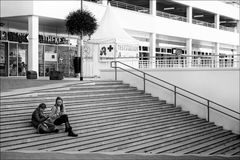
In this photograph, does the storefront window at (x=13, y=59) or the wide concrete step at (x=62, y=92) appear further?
the storefront window at (x=13, y=59)

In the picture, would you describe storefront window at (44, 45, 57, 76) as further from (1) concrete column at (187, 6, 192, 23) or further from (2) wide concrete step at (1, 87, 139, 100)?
(1) concrete column at (187, 6, 192, 23)

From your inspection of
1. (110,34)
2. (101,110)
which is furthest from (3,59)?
(101,110)

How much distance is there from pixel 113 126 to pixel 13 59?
52.1 feet

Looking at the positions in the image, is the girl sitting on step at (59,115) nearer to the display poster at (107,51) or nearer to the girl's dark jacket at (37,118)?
the girl's dark jacket at (37,118)

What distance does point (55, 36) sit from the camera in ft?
98.9

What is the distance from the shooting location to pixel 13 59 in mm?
27938

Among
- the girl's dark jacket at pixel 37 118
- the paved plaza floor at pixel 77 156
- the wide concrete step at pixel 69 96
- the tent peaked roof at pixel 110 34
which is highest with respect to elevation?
the tent peaked roof at pixel 110 34

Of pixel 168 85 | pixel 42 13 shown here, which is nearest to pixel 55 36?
pixel 42 13

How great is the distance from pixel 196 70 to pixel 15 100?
32.5 ft

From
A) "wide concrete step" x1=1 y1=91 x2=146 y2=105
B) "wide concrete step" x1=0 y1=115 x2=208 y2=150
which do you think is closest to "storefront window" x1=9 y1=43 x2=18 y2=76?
"wide concrete step" x1=1 y1=91 x2=146 y2=105

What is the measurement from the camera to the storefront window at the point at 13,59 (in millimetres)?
27672

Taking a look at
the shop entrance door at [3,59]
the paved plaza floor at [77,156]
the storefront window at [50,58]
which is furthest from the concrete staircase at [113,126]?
the storefront window at [50,58]

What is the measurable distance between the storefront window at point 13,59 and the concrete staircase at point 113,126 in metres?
10.4

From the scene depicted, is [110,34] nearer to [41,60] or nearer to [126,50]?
[126,50]
